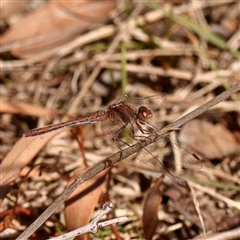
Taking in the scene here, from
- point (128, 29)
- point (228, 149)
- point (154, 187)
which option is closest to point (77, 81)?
point (128, 29)

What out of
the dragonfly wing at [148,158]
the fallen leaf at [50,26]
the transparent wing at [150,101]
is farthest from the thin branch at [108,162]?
the fallen leaf at [50,26]

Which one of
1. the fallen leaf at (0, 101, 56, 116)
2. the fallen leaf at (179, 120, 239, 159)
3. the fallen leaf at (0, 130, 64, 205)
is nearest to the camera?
the fallen leaf at (0, 130, 64, 205)

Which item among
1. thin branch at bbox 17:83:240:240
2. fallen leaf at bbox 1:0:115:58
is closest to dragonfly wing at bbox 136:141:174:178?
thin branch at bbox 17:83:240:240

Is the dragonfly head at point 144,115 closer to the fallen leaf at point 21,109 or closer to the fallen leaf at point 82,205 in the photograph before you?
the fallen leaf at point 82,205

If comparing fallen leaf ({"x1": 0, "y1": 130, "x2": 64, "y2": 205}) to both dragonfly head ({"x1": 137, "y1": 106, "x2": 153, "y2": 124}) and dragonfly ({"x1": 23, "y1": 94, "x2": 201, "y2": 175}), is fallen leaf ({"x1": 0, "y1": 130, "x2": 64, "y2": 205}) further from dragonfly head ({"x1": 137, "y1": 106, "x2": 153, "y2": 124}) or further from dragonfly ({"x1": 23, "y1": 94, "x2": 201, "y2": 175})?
dragonfly head ({"x1": 137, "y1": 106, "x2": 153, "y2": 124})

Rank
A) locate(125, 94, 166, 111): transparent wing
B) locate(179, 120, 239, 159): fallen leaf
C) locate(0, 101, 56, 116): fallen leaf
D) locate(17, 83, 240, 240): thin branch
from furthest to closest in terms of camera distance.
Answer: locate(179, 120, 239, 159): fallen leaf, locate(0, 101, 56, 116): fallen leaf, locate(125, 94, 166, 111): transparent wing, locate(17, 83, 240, 240): thin branch

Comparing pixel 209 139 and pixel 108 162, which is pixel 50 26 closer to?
pixel 209 139

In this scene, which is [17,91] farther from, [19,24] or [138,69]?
[138,69]
